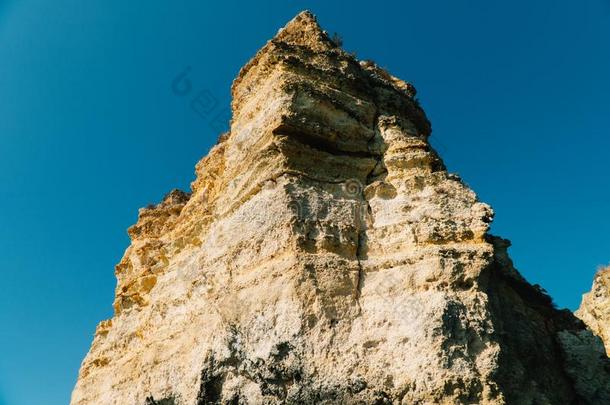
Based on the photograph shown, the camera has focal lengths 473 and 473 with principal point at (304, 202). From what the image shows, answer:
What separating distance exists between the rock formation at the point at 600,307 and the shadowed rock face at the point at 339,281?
34.1 ft

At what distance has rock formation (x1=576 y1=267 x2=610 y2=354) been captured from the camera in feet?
64.2

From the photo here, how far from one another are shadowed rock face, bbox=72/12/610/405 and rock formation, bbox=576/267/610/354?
10399mm

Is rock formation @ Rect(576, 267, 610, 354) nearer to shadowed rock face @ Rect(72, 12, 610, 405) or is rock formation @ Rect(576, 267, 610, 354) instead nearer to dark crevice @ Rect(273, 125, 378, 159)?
shadowed rock face @ Rect(72, 12, 610, 405)

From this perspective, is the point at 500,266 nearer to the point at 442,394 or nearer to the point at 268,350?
the point at 442,394

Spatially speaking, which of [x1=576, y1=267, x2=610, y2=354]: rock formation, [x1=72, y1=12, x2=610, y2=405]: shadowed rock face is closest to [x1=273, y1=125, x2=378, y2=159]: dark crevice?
[x1=72, y1=12, x2=610, y2=405]: shadowed rock face

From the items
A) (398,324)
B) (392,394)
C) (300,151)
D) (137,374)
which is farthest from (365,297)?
(137,374)

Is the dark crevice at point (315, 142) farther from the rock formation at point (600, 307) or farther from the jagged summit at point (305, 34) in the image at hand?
the rock formation at point (600, 307)

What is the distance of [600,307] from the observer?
65.4ft

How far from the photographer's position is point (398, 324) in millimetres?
7699

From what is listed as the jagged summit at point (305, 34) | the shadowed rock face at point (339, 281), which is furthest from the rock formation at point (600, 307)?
the jagged summit at point (305, 34)

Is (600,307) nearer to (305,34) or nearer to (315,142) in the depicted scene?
(315,142)

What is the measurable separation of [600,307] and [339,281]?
16.9 m

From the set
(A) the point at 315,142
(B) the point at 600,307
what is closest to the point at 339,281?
(A) the point at 315,142

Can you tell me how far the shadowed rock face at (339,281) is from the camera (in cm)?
738
